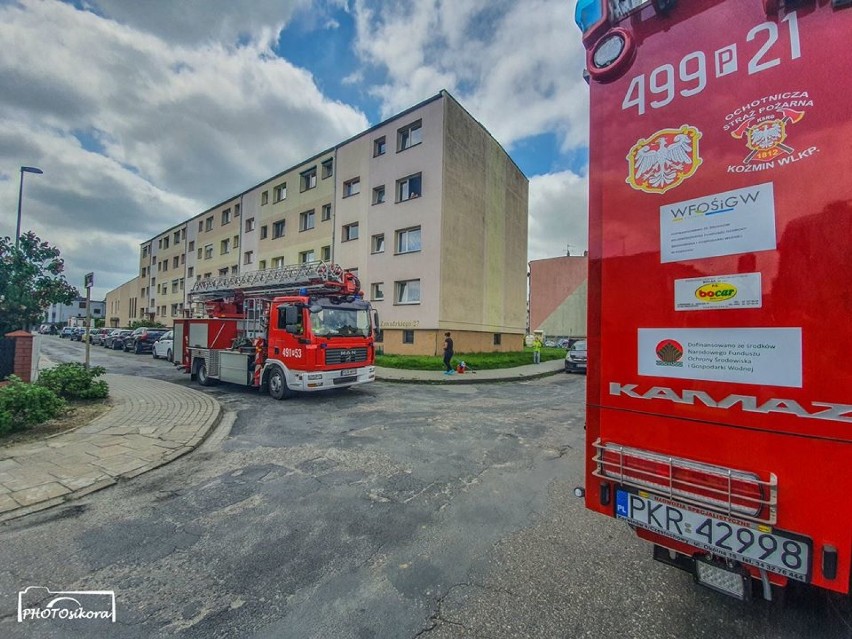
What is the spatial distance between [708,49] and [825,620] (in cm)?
344

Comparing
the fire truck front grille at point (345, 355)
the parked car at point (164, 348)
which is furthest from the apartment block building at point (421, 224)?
the fire truck front grille at point (345, 355)

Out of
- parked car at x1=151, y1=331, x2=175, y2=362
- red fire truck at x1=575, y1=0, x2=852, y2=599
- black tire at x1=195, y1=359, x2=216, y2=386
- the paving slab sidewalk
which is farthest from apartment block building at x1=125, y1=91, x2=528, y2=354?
red fire truck at x1=575, y1=0, x2=852, y2=599

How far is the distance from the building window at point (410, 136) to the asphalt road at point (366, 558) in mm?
19394

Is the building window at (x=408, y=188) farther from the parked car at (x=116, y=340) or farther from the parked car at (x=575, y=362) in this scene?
the parked car at (x=116, y=340)

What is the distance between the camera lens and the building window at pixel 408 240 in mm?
20513

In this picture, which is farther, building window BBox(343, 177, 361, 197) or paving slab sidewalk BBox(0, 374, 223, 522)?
building window BBox(343, 177, 361, 197)

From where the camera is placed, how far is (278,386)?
10.1 m

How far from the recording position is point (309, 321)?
9.48 metres

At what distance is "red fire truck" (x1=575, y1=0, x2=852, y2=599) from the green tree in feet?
38.9

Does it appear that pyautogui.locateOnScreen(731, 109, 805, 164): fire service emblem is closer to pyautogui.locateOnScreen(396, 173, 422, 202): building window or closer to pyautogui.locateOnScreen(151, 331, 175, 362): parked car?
pyautogui.locateOnScreen(396, 173, 422, 202): building window

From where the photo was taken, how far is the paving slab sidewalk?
4.16 m

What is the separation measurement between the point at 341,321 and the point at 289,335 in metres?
1.37

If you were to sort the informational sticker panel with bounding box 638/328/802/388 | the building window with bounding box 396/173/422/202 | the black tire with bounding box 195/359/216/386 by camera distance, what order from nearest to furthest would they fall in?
the informational sticker panel with bounding box 638/328/802/388, the black tire with bounding box 195/359/216/386, the building window with bounding box 396/173/422/202

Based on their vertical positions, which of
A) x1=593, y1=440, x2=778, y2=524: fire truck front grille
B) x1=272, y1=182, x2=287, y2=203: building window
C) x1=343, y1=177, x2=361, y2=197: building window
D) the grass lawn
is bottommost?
the grass lawn
